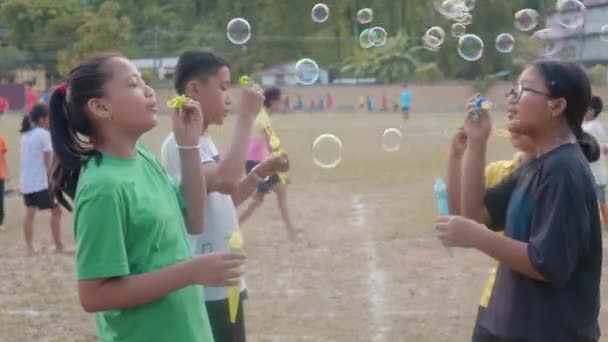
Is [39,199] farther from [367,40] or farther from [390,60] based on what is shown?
[390,60]

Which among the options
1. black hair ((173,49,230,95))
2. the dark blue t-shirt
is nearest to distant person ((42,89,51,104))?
black hair ((173,49,230,95))

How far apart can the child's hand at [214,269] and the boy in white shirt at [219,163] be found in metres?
0.97

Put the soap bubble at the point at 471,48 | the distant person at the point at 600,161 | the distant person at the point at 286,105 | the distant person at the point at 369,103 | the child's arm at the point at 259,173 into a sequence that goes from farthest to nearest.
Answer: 1. the distant person at the point at 369,103
2. the distant person at the point at 286,105
3. the distant person at the point at 600,161
4. the soap bubble at the point at 471,48
5. the child's arm at the point at 259,173

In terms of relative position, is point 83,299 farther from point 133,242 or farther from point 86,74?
point 86,74

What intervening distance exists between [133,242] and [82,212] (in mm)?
160

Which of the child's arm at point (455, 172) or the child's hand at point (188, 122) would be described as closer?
the child's hand at point (188, 122)

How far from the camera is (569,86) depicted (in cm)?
290

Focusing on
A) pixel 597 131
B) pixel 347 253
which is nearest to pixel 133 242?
pixel 347 253

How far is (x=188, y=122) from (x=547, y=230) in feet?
3.73

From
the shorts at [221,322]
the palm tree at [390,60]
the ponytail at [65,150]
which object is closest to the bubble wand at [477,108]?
the shorts at [221,322]

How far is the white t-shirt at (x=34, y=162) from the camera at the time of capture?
938 cm

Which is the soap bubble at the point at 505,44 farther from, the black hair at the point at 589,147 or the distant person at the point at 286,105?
the distant person at the point at 286,105

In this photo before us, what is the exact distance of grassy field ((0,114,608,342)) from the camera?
238 inches

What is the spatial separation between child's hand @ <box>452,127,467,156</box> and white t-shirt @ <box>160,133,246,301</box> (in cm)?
90
